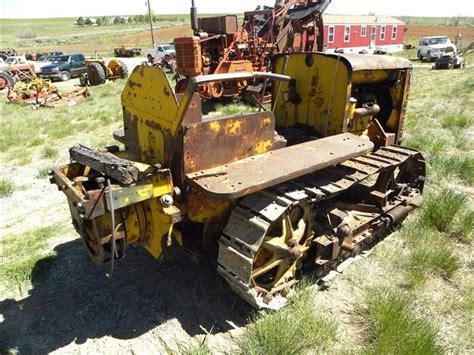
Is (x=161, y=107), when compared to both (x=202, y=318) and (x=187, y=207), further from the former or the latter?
(x=202, y=318)

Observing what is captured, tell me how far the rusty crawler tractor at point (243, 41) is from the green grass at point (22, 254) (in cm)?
680

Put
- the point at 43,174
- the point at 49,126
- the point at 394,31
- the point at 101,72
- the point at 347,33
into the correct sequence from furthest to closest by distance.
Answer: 1. the point at 394,31
2. the point at 347,33
3. the point at 101,72
4. the point at 49,126
5. the point at 43,174

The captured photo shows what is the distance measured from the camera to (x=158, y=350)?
3260 millimetres

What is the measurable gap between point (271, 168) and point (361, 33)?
37.6 m

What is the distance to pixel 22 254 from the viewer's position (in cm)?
462

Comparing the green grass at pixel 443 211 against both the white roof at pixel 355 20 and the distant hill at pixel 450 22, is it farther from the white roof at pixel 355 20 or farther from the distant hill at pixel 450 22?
the distant hill at pixel 450 22

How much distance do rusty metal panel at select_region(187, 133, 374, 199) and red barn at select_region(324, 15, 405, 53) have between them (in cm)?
3099

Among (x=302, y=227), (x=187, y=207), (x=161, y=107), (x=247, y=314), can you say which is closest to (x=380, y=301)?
(x=302, y=227)

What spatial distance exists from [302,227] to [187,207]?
1.19 m

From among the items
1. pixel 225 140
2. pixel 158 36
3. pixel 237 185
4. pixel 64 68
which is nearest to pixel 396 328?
pixel 237 185

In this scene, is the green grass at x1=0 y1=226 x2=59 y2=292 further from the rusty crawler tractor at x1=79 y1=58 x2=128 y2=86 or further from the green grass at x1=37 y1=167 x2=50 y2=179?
the rusty crawler tractor at x1=79 y1=58 x2=128 y2=86

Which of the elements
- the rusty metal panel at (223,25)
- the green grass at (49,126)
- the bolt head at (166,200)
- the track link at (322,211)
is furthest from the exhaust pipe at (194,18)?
the bolt head at (166,200)

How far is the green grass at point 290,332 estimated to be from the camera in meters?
3.10

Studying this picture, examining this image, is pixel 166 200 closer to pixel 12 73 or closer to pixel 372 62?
pixel 372 62
